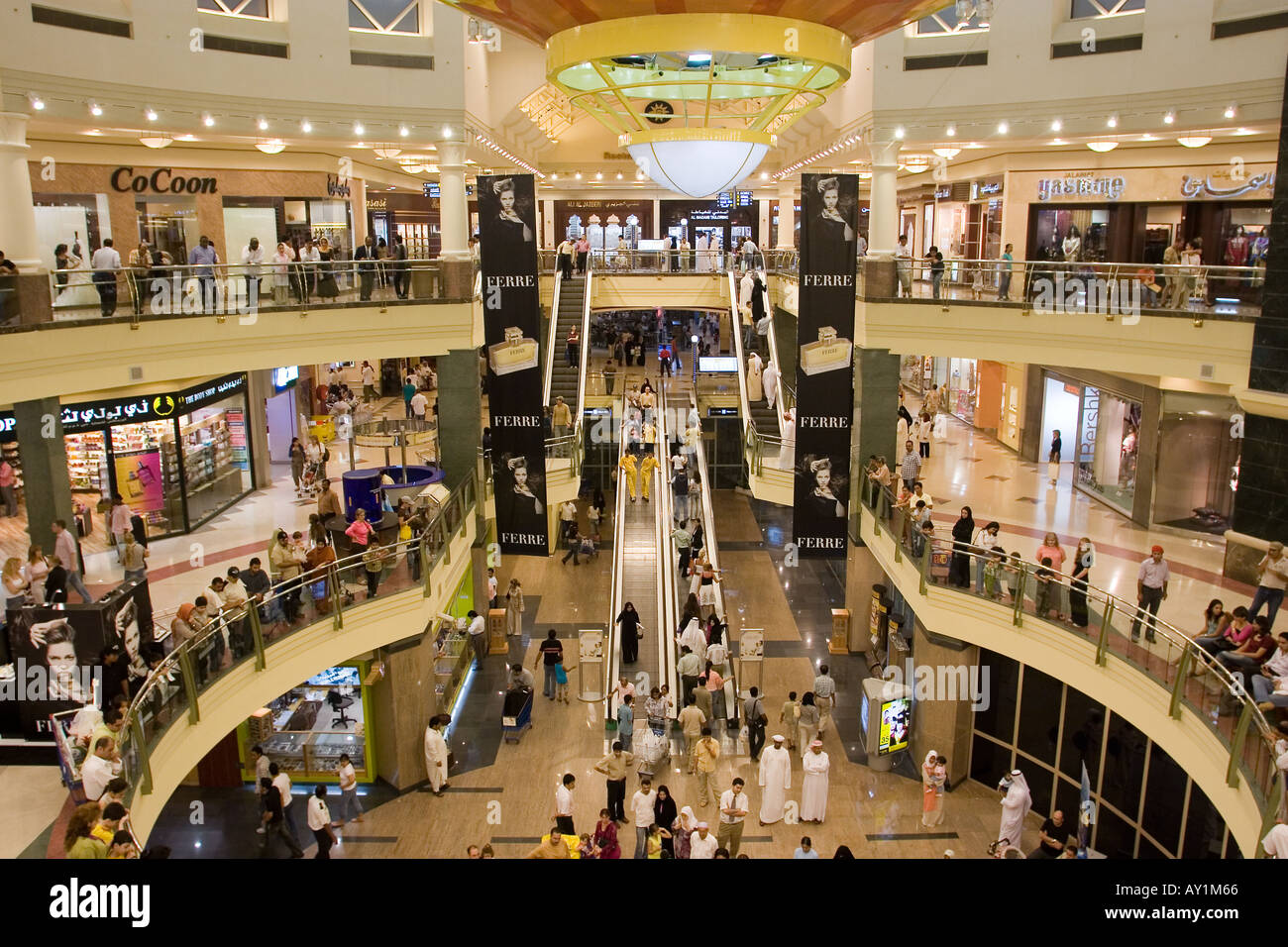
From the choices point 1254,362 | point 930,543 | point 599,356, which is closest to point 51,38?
point 930,543

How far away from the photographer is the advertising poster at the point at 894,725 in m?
15.6

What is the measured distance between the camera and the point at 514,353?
52.5ft

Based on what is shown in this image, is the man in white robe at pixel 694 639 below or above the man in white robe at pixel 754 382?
below

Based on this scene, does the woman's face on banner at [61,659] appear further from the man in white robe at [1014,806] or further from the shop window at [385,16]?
the shop window at [385,16]

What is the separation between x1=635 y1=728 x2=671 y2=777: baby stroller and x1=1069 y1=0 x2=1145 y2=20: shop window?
1372 centimetres

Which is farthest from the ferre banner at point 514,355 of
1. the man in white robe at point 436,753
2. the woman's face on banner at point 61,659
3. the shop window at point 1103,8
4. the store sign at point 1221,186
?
the store sign at point 1221,186

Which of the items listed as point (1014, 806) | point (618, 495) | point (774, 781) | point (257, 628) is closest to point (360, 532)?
point (257, 628)

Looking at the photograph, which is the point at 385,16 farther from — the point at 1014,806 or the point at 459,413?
the point at 1014,806

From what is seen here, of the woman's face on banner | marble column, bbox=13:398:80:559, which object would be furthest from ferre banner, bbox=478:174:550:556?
the woman's face on banner

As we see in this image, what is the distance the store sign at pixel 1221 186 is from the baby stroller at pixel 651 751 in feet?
51.3

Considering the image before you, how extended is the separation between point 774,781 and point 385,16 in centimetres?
1437

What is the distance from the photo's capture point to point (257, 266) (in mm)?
16234

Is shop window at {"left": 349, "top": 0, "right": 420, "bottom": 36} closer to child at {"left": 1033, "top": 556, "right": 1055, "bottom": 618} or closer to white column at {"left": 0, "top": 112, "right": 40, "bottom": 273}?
white column at {"left": 0, "top": 112, "right": 40, "bottom": 273}

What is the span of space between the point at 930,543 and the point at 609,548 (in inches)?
498
